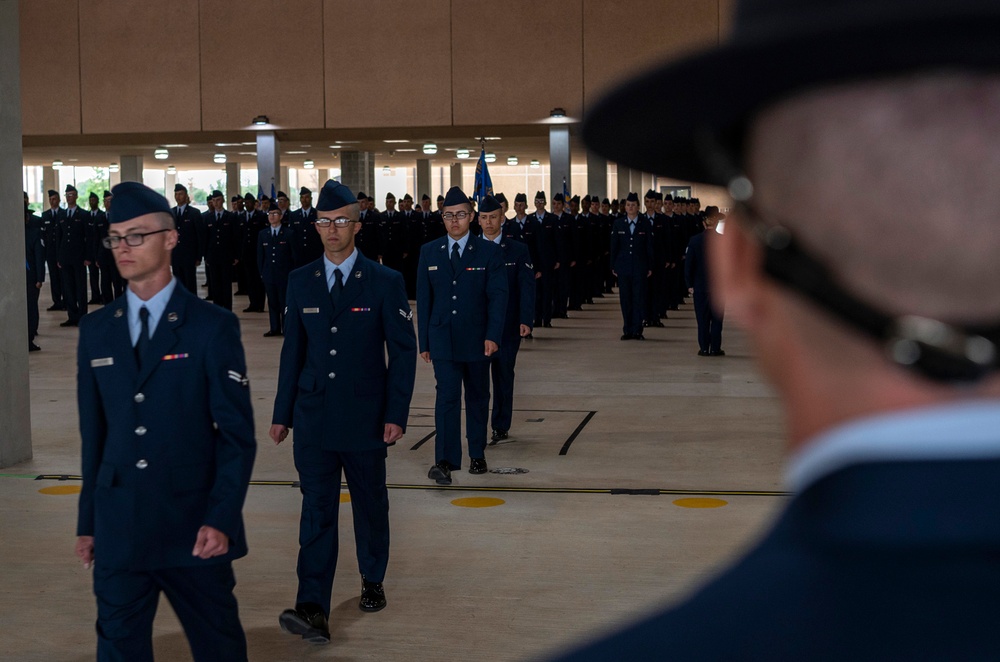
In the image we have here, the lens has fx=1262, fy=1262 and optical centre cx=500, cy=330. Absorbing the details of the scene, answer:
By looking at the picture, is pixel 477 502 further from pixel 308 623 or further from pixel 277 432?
pixel 308 623

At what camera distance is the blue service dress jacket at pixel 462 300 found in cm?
805

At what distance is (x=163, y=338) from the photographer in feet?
11.8

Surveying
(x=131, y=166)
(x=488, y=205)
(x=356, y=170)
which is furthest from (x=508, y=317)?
(x=131, y=166)

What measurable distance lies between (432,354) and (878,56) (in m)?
7.50

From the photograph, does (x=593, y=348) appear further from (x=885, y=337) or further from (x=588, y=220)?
(x=885, y=337)

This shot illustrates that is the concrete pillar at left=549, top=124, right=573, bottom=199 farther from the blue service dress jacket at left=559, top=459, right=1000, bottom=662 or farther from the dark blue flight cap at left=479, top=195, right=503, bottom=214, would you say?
the blue service dress jacket at left=559, top=459, right=1000, bottom=662

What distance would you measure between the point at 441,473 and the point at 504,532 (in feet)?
4.31

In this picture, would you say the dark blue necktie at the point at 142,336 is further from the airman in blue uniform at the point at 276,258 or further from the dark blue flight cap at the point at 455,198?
the airman in blue uniform at the point at 276,258

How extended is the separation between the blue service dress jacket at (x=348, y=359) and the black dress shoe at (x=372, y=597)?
0.58m

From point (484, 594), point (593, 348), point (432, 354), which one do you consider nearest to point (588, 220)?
point (593, 348)

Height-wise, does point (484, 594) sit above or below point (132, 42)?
below

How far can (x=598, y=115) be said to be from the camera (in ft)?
2.65

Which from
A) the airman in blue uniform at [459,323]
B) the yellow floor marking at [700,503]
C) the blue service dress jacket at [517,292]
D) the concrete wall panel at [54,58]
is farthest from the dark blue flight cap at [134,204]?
the concrete wall panel at [54,58]

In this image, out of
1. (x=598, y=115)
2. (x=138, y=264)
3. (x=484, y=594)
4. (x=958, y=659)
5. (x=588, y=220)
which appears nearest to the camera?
(x=958, y=659)
